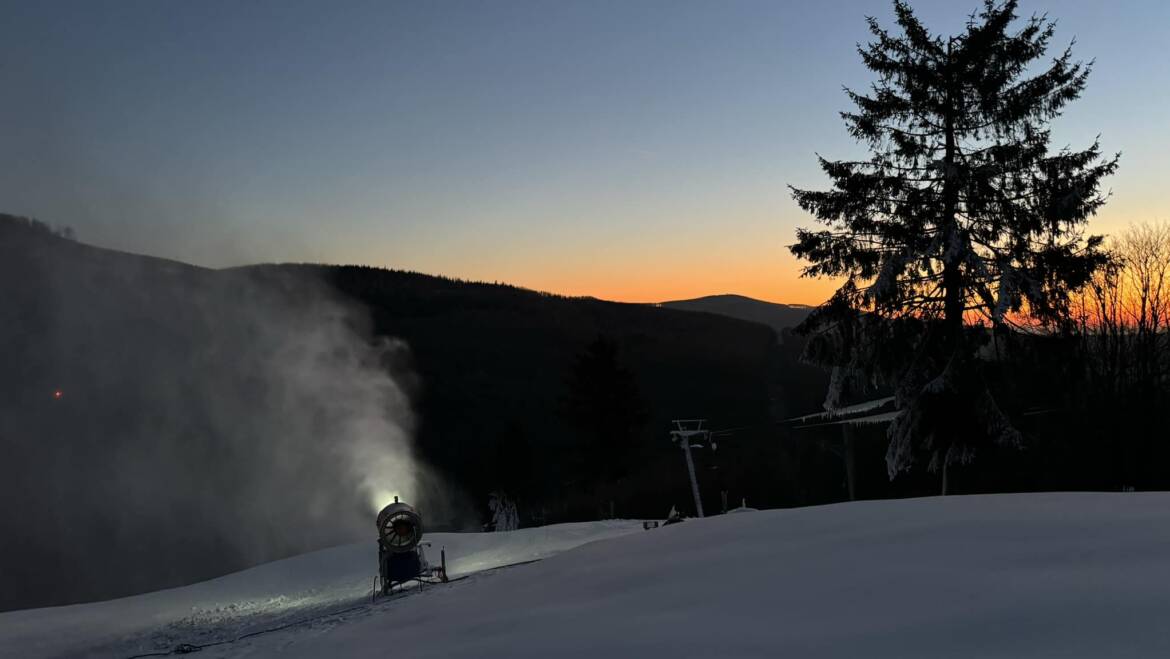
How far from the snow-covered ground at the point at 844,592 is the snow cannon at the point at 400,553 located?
14.0 m

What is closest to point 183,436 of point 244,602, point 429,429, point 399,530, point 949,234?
point 429,429

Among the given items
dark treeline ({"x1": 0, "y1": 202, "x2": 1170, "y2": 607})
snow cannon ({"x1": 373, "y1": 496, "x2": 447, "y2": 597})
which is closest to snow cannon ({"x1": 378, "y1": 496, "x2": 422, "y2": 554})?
snow cannon ({"x1": 373, "y1": 496, "x2": 447, "y2": 597})

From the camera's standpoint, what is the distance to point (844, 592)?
16.8 ft

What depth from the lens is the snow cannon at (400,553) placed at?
72.5 feet

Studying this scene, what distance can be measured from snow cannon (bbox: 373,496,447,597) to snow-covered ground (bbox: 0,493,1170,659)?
14.0 metres

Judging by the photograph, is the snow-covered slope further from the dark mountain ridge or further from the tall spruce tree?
the dark mountain ridge

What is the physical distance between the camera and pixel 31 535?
7912 cm

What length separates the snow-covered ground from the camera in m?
3.94

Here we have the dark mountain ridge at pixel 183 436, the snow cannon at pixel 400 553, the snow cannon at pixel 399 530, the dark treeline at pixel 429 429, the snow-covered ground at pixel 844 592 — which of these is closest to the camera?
the snow-covered ground at pixel 844 592

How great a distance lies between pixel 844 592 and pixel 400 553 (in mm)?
19090

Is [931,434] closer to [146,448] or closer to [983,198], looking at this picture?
[983,198]

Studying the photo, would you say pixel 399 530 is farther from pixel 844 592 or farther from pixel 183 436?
pixel 183 436

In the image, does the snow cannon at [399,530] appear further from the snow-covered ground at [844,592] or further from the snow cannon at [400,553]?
the snow-covered ground at [844,592]

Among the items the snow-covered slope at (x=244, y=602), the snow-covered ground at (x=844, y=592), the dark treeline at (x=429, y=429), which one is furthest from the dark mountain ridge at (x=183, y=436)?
the snow-covered ground at (x=844, y=592)
